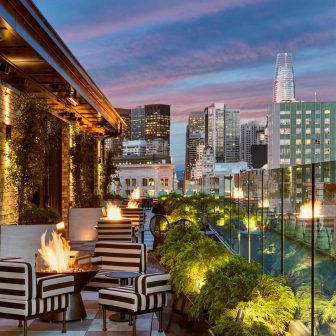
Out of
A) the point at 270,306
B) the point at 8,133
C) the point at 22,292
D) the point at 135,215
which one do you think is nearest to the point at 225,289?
the point at 270,306

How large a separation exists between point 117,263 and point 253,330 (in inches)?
151

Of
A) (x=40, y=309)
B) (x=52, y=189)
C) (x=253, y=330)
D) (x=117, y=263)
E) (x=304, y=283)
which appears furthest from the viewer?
(x=52, y=189)

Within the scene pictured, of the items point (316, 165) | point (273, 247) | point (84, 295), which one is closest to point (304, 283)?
point (316, 165)

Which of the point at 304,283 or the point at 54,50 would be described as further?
the point at 54,50

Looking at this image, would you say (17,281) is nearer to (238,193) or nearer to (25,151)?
(25,151)

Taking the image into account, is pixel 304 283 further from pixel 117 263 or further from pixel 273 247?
pixel 117 263

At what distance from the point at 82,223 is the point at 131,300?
1019 centimetres

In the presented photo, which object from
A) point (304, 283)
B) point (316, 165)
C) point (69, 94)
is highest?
point (69, 94)

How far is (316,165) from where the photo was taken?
14.9ft

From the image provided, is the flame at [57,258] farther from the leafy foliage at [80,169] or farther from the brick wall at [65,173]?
the leafy foliage at [80,169]

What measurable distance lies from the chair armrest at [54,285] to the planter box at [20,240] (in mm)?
2830

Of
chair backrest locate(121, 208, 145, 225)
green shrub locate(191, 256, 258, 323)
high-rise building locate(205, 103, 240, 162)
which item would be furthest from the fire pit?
high-rise building locate(205, 103, 240, 162)

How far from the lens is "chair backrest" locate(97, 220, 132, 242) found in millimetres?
11164

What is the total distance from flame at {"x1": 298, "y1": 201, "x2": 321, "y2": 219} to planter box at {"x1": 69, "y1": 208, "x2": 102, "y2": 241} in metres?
11.7
